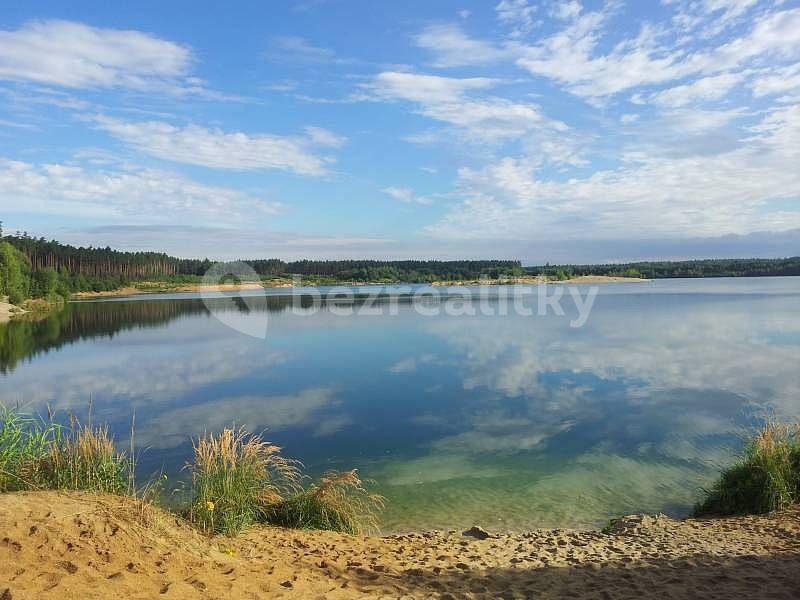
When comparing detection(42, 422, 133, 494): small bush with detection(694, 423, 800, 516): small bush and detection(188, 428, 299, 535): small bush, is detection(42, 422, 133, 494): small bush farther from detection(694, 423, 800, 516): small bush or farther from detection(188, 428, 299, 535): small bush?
detection(694, 423, 800, 516): small bush

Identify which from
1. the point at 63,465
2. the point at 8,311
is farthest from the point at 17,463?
the point at 8,311

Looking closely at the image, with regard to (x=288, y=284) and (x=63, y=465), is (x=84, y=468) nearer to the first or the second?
(x=63, y=465)

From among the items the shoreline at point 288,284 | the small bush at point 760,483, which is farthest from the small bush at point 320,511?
the shoreline at point 288,284

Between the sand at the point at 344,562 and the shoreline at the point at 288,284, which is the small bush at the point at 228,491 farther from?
the shoreline at the point at 288,284

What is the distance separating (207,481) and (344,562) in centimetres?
215

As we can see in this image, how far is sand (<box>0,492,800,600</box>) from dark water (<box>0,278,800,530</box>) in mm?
1953

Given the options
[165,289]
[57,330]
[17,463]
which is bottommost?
[57,330]

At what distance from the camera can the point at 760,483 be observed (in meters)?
8.03

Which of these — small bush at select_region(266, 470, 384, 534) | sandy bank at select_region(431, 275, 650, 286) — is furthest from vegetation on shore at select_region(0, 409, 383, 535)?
sandy bank at select_region(431, 275, 650, 286)

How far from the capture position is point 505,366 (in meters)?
22.2

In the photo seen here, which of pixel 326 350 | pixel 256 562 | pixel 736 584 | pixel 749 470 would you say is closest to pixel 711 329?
pixel 326 350

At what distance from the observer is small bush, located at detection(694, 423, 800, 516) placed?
7.82 m

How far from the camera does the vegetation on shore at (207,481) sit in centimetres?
615

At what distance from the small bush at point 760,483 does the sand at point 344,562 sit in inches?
34.4
